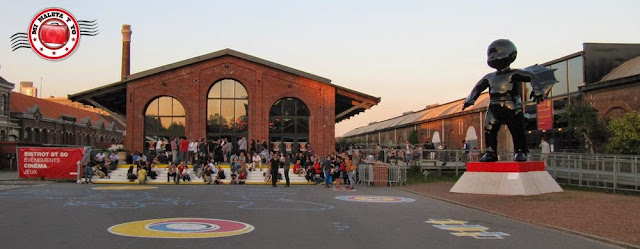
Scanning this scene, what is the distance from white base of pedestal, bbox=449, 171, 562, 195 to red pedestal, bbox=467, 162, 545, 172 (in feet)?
0.45

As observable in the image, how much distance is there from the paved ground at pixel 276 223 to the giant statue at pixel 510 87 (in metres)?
4.06

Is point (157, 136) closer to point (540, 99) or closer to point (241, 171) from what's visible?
point (241, 171)

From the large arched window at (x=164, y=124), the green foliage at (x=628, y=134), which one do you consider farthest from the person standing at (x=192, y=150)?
the green foliage at (x=628, y=134)

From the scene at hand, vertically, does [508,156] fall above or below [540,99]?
below

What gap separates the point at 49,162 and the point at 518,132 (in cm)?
2336

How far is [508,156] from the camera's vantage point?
2642cm

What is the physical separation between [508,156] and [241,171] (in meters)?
13.7

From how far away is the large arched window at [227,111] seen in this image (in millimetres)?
35344

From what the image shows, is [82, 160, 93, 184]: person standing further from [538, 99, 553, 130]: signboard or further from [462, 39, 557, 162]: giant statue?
[538, 99, 553, 130]: signboard

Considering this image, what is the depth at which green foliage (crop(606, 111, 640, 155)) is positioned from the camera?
24.0 meters

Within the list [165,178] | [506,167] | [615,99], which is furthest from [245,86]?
[615,99]

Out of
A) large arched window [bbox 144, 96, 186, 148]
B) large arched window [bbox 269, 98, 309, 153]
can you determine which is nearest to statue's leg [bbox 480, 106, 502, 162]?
large arched window [bbox 269, 98, 309, 153]

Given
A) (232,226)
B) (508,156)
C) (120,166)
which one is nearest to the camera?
(232,226)

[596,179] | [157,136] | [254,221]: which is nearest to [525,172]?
[596,179]
